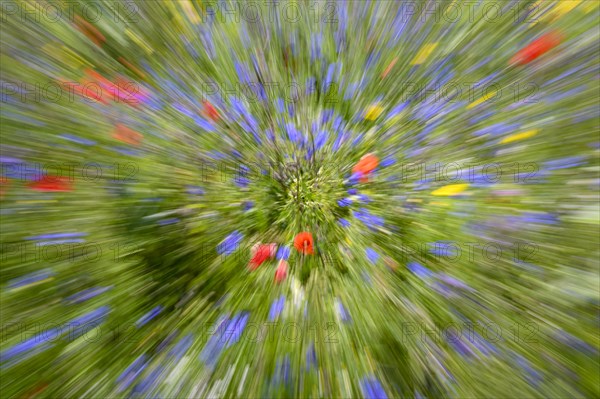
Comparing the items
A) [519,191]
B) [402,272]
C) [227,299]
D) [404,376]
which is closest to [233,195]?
[227,299]

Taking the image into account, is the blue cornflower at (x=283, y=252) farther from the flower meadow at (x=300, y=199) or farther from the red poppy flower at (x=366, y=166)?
the red poppy flower at (x=366, y=166)

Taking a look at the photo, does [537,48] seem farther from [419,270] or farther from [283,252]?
[283,252]

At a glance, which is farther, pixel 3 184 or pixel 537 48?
pixel 537 48

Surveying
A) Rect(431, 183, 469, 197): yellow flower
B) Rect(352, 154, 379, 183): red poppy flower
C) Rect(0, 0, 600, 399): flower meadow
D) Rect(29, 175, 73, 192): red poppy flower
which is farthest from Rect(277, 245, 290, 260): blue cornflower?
Rect(29, 175, 73, 192): red poppy flower

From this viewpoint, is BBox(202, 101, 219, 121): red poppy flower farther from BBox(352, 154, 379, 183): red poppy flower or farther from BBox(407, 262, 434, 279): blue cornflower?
BBox(407, 262, 434, 279): blue cornflower

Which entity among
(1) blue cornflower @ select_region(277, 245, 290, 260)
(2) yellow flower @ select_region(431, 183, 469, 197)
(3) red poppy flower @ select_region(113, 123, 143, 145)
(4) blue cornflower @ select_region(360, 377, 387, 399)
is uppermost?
(3) red poppy flower @ select_region(113, 123, 143, 145)

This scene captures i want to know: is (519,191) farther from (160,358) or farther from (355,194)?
(160,358)

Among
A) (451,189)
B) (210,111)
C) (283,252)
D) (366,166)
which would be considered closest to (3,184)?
(210,111)
